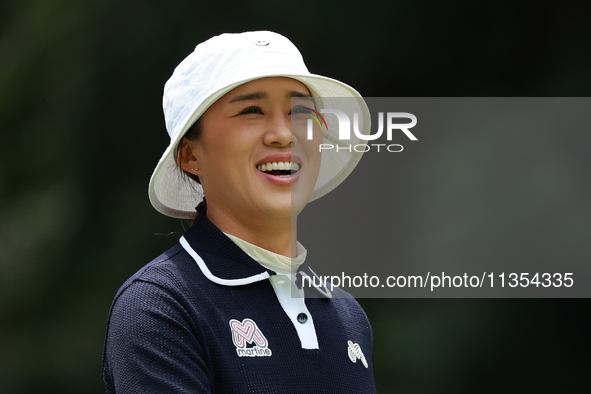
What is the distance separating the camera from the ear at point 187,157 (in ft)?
4.42

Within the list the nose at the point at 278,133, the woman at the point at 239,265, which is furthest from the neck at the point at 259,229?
the nose at the point at 278,133

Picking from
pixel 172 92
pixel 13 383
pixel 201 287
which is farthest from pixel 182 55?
pixel 201 287

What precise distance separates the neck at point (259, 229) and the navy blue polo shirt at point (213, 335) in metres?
0.03

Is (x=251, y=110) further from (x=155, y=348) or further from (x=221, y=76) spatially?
(x=155, y=348)

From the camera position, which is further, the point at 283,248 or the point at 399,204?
the point at 399,204

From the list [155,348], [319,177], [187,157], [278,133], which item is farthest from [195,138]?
[155,348]

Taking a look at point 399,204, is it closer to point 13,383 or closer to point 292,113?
point 292,113

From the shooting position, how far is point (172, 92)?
4.34ft

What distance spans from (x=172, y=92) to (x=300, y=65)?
0.79ft

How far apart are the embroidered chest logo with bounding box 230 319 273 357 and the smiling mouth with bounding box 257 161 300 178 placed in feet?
0.85

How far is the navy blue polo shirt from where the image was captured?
1068 mm

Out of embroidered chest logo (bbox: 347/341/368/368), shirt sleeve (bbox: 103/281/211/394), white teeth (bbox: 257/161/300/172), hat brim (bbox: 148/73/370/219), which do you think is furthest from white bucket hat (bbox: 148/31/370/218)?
embroidered chest logo (bbox: 347/341/368/368)

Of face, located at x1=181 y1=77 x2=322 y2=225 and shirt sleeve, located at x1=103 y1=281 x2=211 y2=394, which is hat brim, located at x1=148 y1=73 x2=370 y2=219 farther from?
shirt sleeve, located at x1=103 y1=281 x2=211 y2=394

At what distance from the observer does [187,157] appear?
4.47 ft
